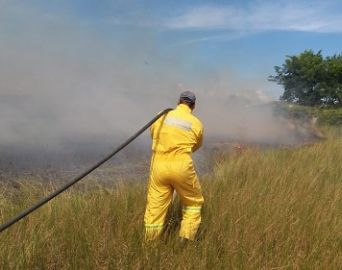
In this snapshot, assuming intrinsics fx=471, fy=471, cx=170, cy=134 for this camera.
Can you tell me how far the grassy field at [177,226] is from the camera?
3947mm

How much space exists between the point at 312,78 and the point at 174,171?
68.5ft

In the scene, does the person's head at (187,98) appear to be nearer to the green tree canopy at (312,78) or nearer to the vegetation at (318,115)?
the vegetation at (318,115)

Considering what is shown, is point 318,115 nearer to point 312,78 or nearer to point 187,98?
point 312,78

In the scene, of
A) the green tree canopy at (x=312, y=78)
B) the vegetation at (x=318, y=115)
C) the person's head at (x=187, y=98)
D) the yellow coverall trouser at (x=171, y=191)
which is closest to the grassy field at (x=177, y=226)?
the yellow coverall trouser at (x=171, y=191)

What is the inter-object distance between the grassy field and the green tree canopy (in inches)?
733

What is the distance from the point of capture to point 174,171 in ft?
16.4

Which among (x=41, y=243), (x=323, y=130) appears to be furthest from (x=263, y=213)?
(x=323, y=130)

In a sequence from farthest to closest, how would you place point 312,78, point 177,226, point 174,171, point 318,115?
1. point 312,78
2. point 318,115
3. point 177,226
4. point 174,171

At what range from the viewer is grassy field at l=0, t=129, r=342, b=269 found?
13.0 feet

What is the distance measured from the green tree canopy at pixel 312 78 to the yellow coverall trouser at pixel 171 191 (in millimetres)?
20508

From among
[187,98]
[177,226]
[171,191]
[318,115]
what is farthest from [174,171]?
[318,115]

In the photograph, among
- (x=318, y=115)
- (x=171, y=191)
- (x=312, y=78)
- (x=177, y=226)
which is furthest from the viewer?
(x=312, y=78)

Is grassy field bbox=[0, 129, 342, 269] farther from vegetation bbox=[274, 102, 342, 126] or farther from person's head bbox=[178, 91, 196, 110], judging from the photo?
vegetation bbox=[274, 102, 342, 126]

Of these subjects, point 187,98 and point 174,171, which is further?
point 187,98
